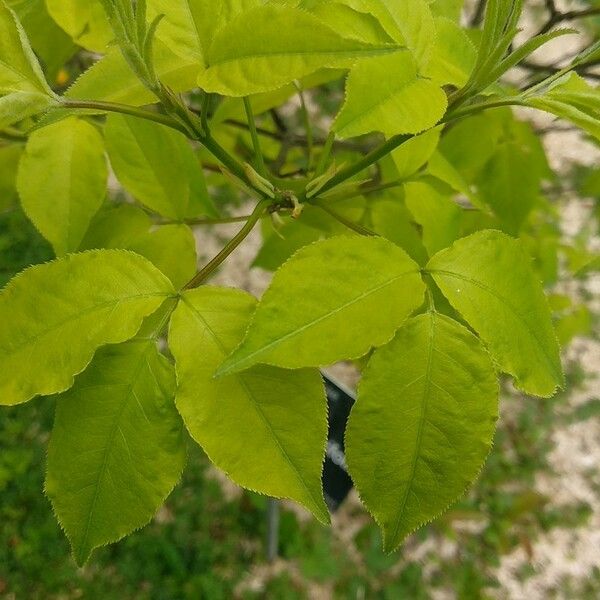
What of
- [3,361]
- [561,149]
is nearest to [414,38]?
[3,361]

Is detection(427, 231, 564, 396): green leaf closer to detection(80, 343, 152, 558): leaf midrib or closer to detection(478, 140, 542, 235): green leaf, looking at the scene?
detection(80, 343, 152, 558): leaf midrib

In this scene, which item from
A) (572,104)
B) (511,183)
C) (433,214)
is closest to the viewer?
(572,104)

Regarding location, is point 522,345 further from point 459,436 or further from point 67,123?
point 67,123

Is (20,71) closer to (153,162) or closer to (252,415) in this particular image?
(153,162)

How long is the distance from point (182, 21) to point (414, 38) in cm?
21

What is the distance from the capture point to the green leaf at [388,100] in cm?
54

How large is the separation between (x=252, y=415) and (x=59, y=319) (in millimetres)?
197

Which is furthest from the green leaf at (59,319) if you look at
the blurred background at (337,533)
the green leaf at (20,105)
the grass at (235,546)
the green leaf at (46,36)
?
the grass at (235,546)

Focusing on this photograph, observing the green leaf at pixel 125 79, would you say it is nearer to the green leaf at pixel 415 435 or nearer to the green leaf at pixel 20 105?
the green leaf at pixel 20 105

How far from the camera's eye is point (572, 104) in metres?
0.59

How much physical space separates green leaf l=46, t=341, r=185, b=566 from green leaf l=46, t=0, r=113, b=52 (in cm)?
45

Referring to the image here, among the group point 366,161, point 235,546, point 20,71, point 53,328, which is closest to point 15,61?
point 20,71

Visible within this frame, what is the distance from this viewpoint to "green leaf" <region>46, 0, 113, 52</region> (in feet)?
2.53

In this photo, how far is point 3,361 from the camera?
1.90 ft
